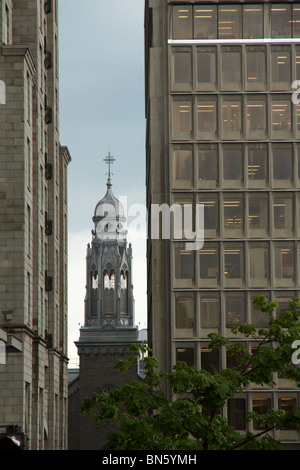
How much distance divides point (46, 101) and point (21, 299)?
19.4 metres

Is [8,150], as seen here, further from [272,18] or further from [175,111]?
[272,18]

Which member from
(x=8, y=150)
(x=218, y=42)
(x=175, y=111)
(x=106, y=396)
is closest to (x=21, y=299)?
(x=8, y=150)

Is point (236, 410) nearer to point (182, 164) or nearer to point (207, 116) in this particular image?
point (182, 164)

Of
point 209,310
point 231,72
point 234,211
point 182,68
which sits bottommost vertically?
point 209,310

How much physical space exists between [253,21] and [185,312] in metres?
18.7

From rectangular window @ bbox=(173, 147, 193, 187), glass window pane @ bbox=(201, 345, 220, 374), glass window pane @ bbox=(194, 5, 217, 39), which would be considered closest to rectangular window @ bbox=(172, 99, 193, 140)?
rectangular window @ bbox=(173, 147, 193, 187)

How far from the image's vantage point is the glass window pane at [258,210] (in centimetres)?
5497

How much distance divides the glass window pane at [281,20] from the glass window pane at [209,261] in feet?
45.6

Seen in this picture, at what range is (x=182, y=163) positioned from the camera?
55469 millimetres

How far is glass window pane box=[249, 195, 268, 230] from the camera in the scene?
55.0 m

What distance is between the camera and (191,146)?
55.4m

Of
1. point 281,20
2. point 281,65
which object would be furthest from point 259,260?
point 281,20

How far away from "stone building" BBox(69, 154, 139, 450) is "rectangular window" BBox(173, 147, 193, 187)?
6567 cm

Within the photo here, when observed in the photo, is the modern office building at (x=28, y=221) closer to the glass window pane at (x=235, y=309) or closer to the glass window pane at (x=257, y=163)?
the glass window pane at (x=235, y=309)
